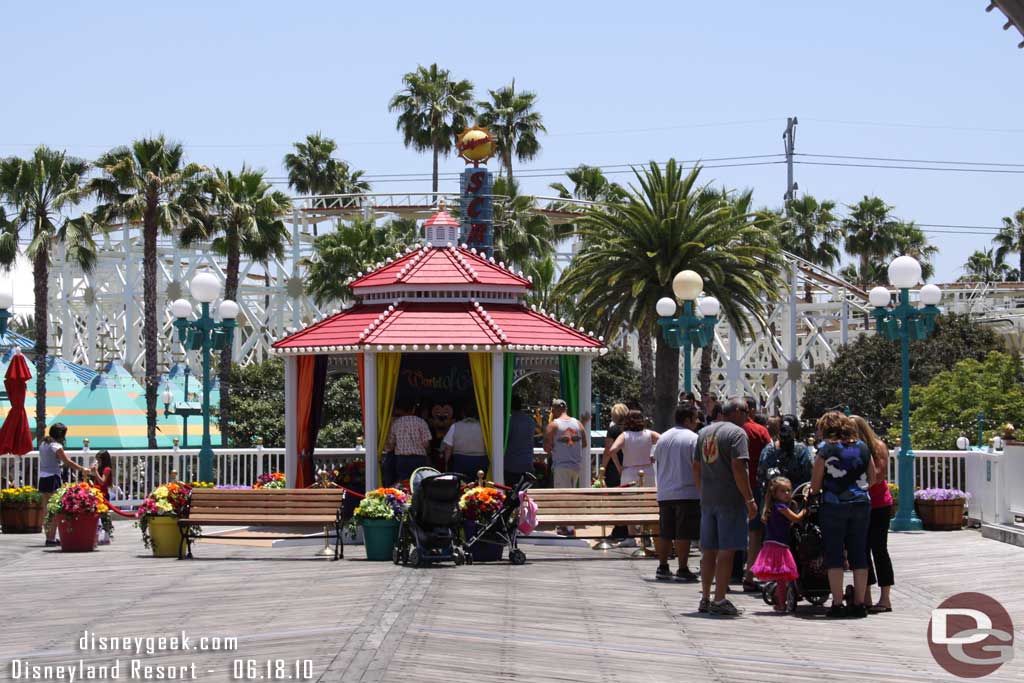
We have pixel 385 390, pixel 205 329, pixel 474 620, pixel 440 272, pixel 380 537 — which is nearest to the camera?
pixel 474 620

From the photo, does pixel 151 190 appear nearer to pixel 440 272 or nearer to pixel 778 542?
pixel 440 272

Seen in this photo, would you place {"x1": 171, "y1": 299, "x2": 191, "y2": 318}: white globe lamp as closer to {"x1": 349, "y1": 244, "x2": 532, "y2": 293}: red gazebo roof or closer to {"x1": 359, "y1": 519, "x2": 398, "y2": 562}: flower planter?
{"x1": 349, "y1": 244, "x2": 532, "y2": 293}: red gazebo roof

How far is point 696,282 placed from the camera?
19.2 metres

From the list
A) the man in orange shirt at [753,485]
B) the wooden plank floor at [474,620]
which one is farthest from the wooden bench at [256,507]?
the man in orange shirt at [753,485]

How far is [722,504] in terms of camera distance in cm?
1058

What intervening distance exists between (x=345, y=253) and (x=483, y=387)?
25.2m

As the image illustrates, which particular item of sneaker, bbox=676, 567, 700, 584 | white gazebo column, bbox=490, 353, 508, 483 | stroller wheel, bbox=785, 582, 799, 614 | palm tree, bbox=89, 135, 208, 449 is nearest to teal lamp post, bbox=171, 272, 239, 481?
white gazebo column, bbox=490, 353, 508, 483

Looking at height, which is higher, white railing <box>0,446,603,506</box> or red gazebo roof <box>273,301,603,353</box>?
red gazebo roof <box>273,301,603,353</box>

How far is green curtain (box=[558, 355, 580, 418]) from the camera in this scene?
1888 cm

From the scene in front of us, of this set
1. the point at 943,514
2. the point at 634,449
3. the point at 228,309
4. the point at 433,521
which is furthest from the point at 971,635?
the point at 228,309

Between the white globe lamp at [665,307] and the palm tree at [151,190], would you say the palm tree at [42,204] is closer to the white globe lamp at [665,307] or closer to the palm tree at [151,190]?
the palm tree at [151,190]

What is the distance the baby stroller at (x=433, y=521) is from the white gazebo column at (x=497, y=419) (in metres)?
3.20

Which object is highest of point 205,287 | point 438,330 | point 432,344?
point 205,287

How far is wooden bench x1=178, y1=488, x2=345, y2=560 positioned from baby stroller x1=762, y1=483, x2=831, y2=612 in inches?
223
